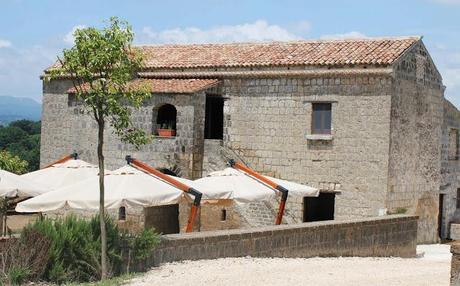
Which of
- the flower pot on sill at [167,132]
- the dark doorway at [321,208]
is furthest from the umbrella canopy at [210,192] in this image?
the dark doorway at [321,208]

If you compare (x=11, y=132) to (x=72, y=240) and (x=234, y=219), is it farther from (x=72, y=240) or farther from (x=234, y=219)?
(x=72, y=240)

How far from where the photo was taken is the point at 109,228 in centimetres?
1265

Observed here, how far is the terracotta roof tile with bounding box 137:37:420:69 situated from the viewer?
893 inches

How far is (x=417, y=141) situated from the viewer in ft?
81.1

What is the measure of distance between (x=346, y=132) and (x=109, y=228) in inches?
463

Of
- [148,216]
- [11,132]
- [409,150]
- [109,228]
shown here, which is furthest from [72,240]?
[11,132]

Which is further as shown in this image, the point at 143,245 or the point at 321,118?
the point at 321,118

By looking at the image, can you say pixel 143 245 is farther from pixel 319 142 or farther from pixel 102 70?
pixel 319 142

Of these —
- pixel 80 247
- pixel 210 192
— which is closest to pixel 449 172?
pixel 210 192

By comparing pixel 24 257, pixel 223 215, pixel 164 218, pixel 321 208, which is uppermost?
pixel 24 257

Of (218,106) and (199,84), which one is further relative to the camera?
(218,106)

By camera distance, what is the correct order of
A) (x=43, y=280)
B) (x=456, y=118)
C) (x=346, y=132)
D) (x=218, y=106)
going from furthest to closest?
1. (x=456, y=118)
2. (x=218, y=106)
3. (x=346, y=132)
4. (x=43, y=280)

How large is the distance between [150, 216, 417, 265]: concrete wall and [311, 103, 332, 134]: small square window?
4.21m

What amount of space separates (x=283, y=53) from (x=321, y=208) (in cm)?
570
